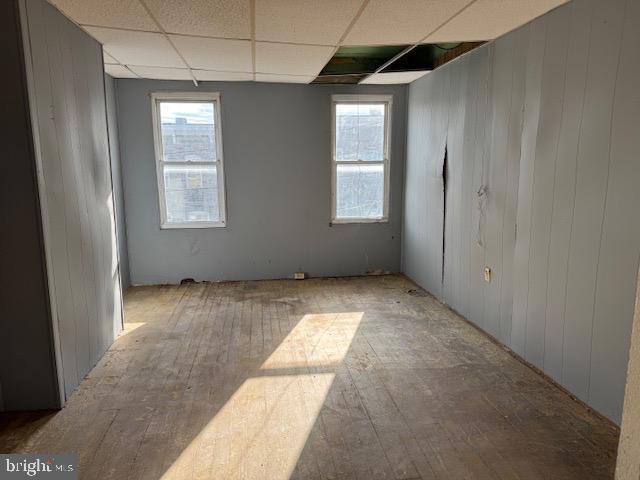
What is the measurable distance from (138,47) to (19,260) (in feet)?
6.58

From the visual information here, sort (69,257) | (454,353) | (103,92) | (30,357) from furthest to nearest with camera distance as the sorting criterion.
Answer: (103,92)
(454,353)
(69,257)
(30,357)

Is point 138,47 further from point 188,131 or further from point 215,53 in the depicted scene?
point 188,131

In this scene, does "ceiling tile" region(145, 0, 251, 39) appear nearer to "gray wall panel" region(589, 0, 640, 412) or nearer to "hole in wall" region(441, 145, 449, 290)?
"gray wall panel" region(589, 0, 640, 412)

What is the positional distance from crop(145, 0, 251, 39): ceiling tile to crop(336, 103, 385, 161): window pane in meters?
2.21

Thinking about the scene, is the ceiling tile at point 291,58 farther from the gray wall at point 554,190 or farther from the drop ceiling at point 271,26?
the gray wall at point 554,190

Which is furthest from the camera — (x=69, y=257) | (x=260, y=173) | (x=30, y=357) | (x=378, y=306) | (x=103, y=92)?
(x=260, y=173)

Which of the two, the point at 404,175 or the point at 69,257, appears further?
the point at 404,175

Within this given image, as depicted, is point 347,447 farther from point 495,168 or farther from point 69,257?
point 495,168

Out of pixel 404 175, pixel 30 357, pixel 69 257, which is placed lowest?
pixel 30 357

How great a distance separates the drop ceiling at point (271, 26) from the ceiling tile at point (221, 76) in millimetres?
365

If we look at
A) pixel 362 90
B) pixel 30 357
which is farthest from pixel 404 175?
pixel 30 357

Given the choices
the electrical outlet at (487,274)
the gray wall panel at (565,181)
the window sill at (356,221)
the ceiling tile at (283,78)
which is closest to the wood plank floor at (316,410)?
the gray wall panel at (565,181)

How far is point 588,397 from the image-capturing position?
251 cm

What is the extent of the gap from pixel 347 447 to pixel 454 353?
1.41 metres
